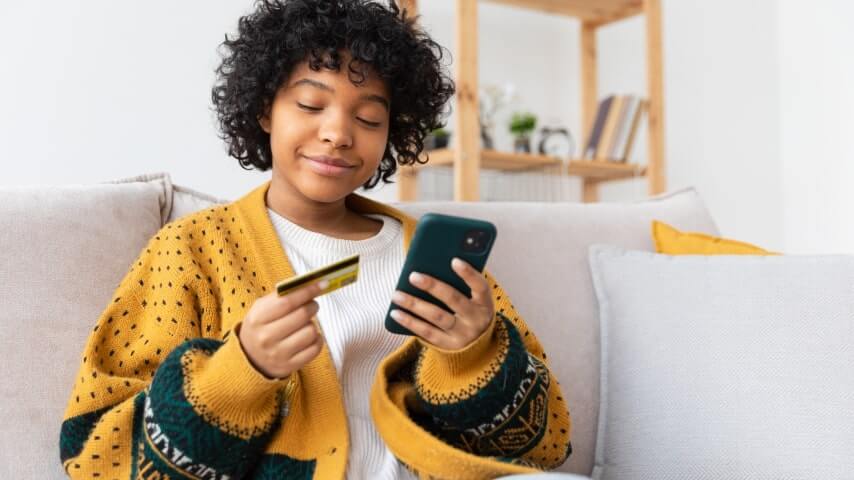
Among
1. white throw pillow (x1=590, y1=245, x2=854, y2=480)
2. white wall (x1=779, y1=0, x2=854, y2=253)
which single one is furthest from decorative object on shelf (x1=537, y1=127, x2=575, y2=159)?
white throw pillow (x1=590, y1=245, x2=854, y2=480)

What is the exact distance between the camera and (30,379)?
1.07 m

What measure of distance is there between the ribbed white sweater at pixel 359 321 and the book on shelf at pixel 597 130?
2.13 metres

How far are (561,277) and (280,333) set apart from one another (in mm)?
765

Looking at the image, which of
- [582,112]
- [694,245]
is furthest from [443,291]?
[582,112]

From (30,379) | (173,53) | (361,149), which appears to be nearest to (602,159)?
(173,53)

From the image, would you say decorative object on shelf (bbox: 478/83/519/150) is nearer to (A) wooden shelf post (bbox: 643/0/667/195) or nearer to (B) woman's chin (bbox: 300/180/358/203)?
(A) wooden shelf post (bbox: 643/0/667/195)

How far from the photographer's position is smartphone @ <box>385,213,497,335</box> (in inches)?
32.2

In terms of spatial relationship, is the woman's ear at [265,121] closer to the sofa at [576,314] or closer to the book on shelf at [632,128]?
the sofa at [576,314]

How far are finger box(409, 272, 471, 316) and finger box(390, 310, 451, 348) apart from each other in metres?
0.03

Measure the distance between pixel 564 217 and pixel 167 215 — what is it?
679 mm

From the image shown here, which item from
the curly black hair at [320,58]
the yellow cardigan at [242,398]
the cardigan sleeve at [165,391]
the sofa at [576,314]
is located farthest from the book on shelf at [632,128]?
the cardigan sleeve at [165,391]

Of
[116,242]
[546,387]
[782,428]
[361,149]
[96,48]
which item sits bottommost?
[782,428]

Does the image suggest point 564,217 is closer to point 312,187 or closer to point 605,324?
point 605,324

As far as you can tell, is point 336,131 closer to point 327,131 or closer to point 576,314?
point 327,131
